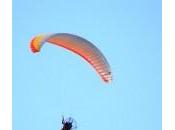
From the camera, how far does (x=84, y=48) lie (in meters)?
1.78

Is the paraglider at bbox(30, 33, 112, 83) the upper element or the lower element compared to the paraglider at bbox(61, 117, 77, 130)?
upper

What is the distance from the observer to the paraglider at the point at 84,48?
1775 millimetres

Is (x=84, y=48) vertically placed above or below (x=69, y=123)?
above

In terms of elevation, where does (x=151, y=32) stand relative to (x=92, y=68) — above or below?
above

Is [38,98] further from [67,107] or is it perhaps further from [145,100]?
[145,100]

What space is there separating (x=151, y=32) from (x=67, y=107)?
67cm

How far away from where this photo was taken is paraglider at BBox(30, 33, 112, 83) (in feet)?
5.82

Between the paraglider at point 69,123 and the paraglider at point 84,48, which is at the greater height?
the paraglider at point 84,48

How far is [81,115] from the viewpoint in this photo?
179 cm
